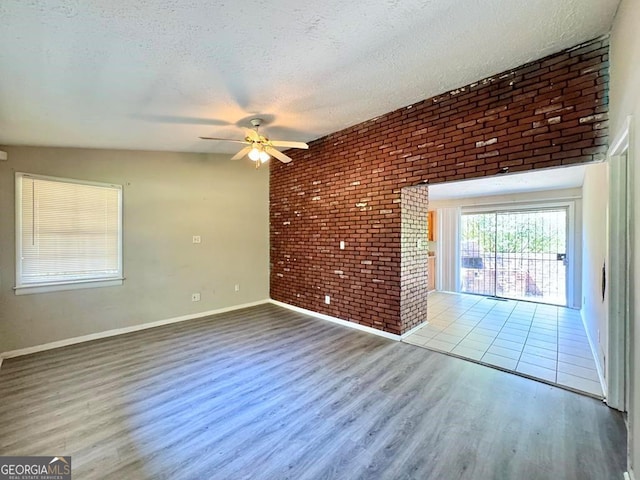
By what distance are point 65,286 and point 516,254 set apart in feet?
26.8

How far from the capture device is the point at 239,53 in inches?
80.6

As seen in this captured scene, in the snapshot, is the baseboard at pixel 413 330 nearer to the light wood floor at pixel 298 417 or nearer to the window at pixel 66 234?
the light wood floor at pixel 298 417

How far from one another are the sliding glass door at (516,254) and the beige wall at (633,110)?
4648 mm

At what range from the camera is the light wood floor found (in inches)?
65.6

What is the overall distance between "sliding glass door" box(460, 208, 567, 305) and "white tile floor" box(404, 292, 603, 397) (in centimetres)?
66

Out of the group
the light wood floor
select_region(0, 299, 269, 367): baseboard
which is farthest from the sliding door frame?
select_region(0, 299, 269, 367): baseboard

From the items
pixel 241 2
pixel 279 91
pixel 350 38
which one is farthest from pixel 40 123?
pixel 350 38

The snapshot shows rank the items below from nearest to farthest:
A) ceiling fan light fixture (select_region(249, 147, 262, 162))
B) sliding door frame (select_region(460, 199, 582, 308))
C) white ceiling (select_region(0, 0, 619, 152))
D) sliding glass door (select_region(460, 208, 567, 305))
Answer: white ceiling (select_region(0, 0, 619, 152)), ceiling fan light fixture (select_region(249, 147, 262, 162)), sliding door frame (select_region(460, 199, 582, 308)), sliding glass door (select_region(460, 208, 567, 305))

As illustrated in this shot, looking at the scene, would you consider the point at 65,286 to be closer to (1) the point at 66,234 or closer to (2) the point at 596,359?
(1) the point at 66,234

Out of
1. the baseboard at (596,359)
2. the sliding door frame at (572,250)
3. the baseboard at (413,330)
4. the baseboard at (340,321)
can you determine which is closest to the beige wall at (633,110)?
the baseboard at (596,359)

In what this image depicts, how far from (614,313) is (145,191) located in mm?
5590

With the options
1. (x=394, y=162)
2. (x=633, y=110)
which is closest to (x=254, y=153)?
(x=394, y=162)

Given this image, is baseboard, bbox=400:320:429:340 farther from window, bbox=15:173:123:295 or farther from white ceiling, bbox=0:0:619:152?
window, bbox=15:173:123:295

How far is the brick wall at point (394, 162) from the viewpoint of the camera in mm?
2369
